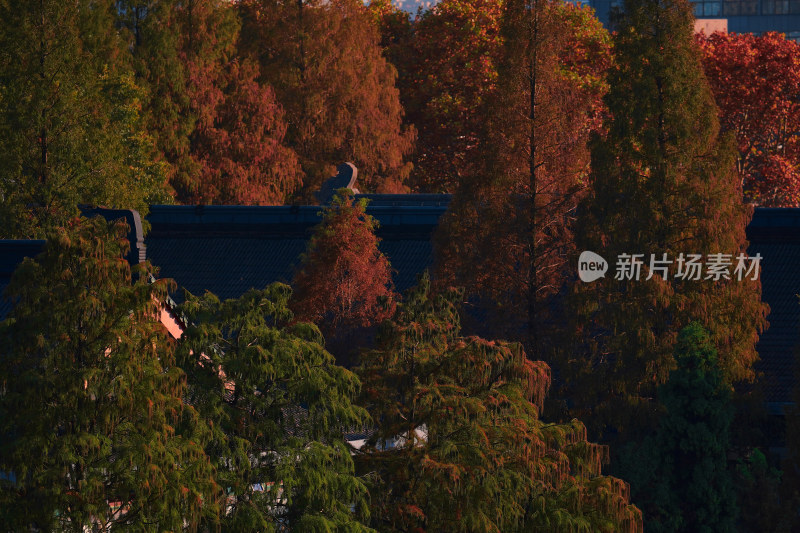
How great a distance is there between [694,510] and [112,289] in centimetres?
1554

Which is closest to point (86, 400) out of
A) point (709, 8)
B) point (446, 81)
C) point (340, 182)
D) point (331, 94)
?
point (340, 182)

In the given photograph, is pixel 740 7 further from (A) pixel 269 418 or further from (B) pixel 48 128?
(A) pixel 269 418

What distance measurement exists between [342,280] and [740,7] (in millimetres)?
111150

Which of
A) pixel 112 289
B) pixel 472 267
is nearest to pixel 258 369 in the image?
pixel 112 289

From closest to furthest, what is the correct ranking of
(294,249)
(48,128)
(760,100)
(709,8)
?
(48,128) < (294,249) < (760,100) < (709,8)

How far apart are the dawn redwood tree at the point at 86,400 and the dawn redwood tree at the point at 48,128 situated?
68.0 feet

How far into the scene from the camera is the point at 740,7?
418 feet

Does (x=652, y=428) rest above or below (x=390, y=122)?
below

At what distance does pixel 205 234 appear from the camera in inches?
1447

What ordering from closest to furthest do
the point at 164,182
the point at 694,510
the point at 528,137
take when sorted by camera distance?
1. the point at 694,510
2. the point at 528,137
3. the point at 164,182

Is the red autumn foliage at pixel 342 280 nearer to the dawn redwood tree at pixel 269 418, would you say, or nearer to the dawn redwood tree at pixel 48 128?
the dawn redwood tree at pixel 48 128

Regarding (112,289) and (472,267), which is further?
(472,267)

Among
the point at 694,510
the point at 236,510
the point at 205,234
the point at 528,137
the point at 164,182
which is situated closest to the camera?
the point at 236,510

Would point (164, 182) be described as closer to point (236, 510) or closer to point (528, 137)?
point (528, 137)
